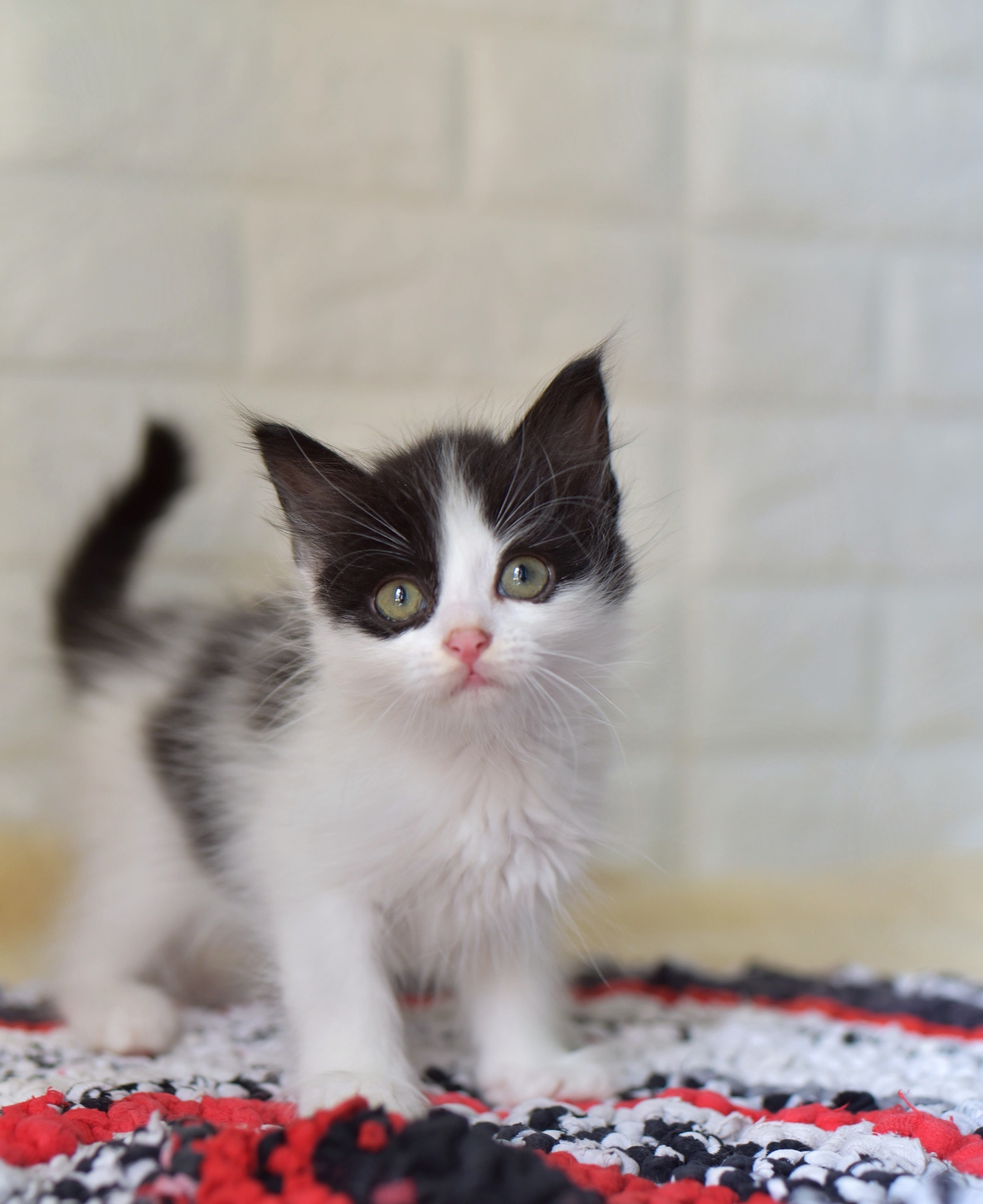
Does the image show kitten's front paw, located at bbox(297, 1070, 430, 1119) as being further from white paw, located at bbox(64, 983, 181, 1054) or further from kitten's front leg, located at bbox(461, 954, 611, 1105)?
white paw, located at bbox(64, 983, 181, 1054)

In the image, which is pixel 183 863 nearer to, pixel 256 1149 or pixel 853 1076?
pixel 256 1149

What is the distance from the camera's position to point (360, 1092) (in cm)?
92

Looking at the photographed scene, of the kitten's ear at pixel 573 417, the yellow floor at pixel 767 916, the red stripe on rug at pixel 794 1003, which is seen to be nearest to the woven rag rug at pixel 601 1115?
the red stripe on rug at pixel 794 1003

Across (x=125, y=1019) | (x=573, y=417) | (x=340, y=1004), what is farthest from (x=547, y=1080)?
(x=573, y=417)

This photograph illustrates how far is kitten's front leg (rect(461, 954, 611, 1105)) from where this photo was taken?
3.52ft

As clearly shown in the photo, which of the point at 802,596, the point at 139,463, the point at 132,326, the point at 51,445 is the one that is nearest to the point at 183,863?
the point at 139,463

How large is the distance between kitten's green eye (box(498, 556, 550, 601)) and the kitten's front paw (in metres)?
0.44

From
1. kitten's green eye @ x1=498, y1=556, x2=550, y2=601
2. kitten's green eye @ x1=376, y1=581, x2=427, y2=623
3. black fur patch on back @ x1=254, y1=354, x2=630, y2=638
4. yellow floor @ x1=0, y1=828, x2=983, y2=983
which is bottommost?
yellow floor @ x1=0, y1=828, x2=983, y2=983

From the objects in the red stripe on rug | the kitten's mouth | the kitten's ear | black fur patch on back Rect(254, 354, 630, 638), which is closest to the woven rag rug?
the red stripe on rug

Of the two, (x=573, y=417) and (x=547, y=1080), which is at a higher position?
(x=573, y=417)

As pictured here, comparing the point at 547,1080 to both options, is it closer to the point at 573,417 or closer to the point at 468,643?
the point at 468,643

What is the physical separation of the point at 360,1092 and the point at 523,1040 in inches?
9.8

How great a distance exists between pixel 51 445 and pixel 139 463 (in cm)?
32

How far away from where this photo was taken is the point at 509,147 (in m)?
1.77
